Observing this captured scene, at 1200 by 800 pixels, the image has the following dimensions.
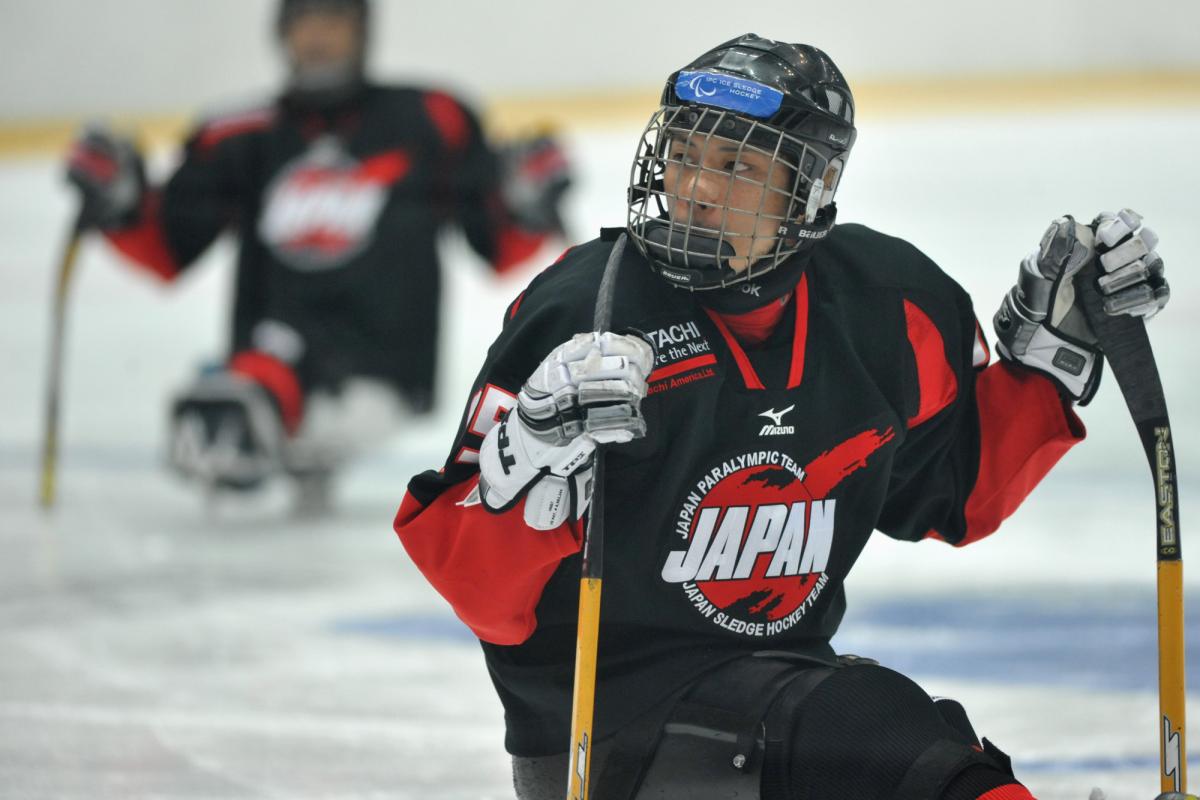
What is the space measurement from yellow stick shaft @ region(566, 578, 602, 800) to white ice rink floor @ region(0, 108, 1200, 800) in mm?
608

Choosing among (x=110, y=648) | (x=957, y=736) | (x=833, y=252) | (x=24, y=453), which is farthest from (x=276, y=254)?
(x=957, y=736)

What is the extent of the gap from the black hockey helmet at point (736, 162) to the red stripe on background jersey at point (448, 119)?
124 inches

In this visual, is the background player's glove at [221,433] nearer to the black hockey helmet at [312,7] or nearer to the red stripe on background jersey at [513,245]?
the red stripe on background jersey at [513,245]

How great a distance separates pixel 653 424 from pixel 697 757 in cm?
33

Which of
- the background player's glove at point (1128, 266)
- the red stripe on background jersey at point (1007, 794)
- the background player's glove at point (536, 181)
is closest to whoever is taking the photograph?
the red stripe on background jersey at point (1007, 794)

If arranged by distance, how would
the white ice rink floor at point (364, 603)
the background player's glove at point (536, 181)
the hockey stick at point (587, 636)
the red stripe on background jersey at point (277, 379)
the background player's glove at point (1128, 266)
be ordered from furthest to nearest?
1. the background player's glove at point (536, 181)
2. the red stripe on background jersey at point (277, 379)
3. the white ice rink floor at point (364, 603)
4. the background player's glove at point (1128, 266)
5. the hockey stick at point (587, 636)

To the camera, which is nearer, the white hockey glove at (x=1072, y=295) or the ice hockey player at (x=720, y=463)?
the ice hockey player at (x=720, y=463)

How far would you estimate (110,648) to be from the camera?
10.8ft

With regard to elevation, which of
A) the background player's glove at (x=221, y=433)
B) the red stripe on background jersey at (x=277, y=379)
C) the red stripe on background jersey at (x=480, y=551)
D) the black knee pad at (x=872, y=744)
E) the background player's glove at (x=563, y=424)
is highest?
the red stripe on background jersey at (x=277, y=379)

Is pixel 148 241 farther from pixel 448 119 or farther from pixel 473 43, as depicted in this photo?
pixel 473 43

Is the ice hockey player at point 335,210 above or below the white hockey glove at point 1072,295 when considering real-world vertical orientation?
A: above

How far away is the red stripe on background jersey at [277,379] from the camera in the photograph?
15.0 feet

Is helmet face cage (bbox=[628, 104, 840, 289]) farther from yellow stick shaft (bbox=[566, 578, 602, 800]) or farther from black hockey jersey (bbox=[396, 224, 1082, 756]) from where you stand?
yellow stick shaft (bbox=[566, 578, 602, 800])

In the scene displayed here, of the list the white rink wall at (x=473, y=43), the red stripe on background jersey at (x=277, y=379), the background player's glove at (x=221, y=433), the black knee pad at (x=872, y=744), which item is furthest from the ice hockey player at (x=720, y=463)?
the white rink wall at (x=473, y=43)
